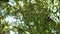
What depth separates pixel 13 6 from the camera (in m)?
2.30

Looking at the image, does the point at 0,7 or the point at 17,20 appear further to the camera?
the point at 0,7

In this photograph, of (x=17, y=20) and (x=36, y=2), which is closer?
(x=17, y=20)

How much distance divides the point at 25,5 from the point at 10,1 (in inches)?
7.5

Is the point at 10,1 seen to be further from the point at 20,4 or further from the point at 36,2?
the point at 36,2

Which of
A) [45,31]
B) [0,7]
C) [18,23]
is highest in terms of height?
[0,7]

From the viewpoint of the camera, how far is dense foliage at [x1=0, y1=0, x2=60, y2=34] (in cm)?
220


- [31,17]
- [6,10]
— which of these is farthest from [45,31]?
[6,10]

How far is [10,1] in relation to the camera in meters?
2.30

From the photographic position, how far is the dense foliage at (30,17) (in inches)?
86.6

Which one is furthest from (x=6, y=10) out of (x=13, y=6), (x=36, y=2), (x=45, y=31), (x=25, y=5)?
(x=45, y=31)

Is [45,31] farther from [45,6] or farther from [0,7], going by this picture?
[0,7]

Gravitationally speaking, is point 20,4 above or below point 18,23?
above

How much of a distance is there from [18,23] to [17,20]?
4 centimetres

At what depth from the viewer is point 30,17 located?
226 cm
